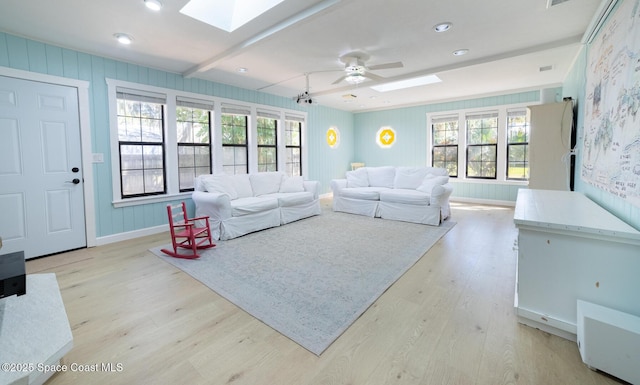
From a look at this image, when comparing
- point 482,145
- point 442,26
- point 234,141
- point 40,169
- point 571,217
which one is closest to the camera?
point 571,217

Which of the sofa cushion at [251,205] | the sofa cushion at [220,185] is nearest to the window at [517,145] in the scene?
the sofa cushion at [251,205]

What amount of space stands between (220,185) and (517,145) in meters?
6.12

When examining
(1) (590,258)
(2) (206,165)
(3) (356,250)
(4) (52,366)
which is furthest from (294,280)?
(2) (206,165)

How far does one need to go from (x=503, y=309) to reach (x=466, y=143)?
5371 millimetres

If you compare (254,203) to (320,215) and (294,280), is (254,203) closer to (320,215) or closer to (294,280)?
(320,215)

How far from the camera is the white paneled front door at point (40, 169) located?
306cm

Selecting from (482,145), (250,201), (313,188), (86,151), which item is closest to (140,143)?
(86,151)

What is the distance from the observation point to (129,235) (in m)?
4.04

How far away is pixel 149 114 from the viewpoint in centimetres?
427

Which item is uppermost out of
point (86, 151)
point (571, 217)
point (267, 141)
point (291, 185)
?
point (267, 141)

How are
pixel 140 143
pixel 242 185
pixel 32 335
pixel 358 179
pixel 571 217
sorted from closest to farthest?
pixel 32 335 → pixel 571 217 → pixel 140 143 → pixel 242 185 → pixel 358 179

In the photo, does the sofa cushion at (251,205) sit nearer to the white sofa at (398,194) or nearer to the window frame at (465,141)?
the white sofa at (398,194)

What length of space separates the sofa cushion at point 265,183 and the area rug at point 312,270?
2.86 ft

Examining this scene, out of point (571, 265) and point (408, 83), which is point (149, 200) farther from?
point (408, 83)
